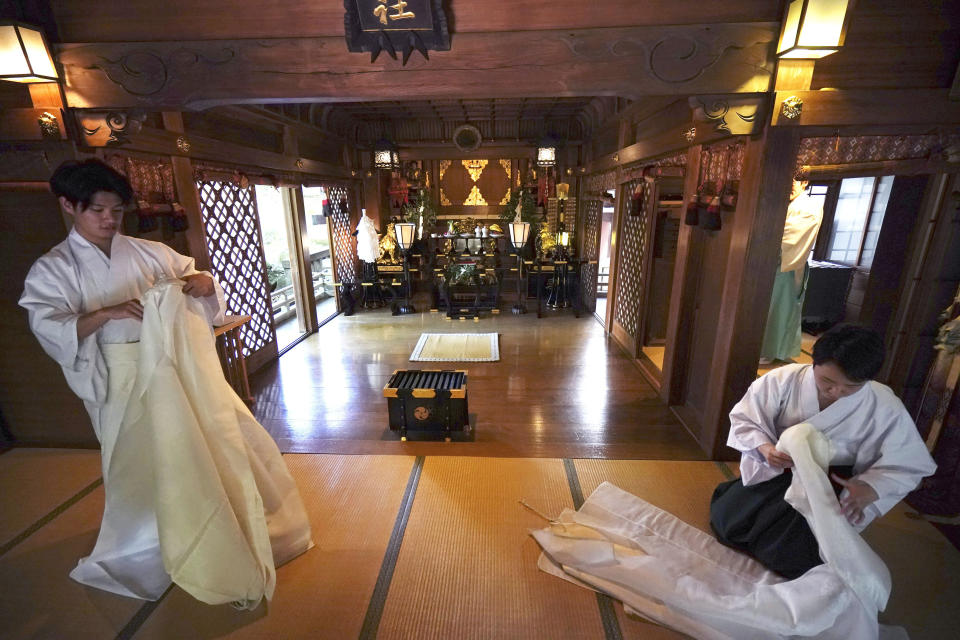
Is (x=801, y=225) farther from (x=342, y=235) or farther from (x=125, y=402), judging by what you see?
(x=342, y=235)

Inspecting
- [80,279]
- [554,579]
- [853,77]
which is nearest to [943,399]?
[853,77]

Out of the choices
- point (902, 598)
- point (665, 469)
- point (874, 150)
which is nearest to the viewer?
point (902, 598)

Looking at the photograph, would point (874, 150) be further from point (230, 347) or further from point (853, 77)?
point (230, 347)

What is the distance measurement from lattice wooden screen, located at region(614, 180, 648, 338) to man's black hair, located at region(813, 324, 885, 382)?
305 cm

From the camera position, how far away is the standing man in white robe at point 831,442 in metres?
1.68

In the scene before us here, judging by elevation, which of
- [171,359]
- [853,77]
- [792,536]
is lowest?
[792,536]

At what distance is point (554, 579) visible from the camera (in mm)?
2031

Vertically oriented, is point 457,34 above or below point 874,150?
above

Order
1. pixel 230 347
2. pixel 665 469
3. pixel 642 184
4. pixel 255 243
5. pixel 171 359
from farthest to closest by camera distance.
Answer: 1. pixel 255 243
2. pixel 642 184
3. pixel 230 347
4. pixel 665 469
5. pixel 171 359

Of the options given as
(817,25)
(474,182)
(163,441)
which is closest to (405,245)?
(474,182)

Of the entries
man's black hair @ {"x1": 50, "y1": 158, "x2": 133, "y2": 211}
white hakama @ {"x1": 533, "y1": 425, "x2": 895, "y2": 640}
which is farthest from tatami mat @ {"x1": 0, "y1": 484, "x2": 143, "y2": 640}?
white hakama @ {"x1": 533, "y1": 425, "x2": 895, "y2": 640}

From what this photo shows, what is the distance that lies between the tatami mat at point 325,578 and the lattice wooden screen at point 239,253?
2.56 metres

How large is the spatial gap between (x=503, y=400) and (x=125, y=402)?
2.78 m

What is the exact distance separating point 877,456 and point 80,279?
12.2 feet
